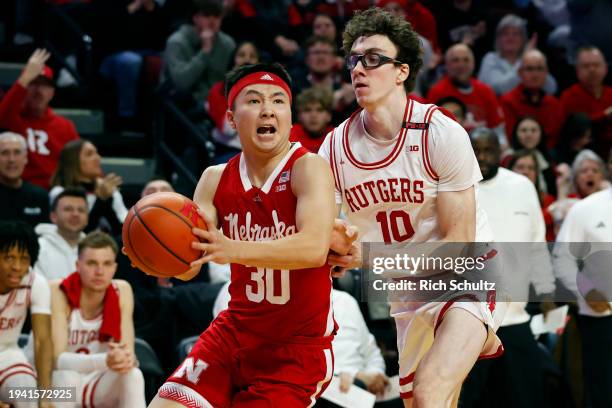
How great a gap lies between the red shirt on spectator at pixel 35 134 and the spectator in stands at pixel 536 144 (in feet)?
12.8

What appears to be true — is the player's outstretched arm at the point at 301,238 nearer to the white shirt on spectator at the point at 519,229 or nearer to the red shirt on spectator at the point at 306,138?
the white shirt on spectator at the point at 519,229

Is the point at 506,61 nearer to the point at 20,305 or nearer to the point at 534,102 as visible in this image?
the point at 534,102

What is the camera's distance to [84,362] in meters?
6.77

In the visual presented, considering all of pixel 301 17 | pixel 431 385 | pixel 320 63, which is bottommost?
pixel 431 385

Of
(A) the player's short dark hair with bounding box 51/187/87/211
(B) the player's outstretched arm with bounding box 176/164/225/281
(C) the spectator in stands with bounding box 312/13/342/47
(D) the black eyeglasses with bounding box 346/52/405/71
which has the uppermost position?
(C) the spectator in stands with bounding box 312/13/342/47

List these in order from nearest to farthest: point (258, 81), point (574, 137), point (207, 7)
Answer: point (258, 81)
point (207, 7)
point (574, 137)

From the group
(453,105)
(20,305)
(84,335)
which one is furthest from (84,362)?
(453,105)

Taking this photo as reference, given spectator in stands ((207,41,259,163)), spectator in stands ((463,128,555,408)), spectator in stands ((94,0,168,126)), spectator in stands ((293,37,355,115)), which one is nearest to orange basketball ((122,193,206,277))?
spectator in stands ((463,128,555,408))

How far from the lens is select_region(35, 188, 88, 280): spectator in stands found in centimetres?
765

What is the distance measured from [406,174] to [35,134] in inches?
191

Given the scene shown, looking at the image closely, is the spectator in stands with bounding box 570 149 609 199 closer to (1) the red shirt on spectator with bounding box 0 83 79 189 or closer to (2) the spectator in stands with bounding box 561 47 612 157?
(2) the spectator in stands with bounding box 561 47 612 157

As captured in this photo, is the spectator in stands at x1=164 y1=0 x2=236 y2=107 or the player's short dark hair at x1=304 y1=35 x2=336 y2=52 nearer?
the spectator in stands at x1=164 y1=0 x2=236 y2=107

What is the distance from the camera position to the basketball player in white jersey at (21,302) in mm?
6688

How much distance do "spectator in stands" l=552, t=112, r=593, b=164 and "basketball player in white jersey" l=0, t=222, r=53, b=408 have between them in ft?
17.3
